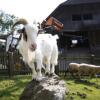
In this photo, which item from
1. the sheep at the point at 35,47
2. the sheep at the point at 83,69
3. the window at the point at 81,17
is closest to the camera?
the sheep at the point at 35,47

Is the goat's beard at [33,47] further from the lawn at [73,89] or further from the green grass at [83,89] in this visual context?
the green grass at [83,89]

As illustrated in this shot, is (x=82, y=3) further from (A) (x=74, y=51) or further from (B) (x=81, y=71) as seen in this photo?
(B) (x=81, y=71)

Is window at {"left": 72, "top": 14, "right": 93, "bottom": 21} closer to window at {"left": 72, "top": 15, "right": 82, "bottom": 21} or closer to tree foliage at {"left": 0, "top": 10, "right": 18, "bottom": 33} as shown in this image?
window at {"left": 72, "top": 15, "right": 82, "bottom": 21}

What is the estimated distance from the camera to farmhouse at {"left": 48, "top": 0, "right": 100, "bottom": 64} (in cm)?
3762

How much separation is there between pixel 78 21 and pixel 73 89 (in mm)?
25050

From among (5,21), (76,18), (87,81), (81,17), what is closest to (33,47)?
(87,81)

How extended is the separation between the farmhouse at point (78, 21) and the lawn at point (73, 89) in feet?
66.0

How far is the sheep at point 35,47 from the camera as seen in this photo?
9.98m

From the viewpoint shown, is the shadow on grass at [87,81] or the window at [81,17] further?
the window at [81,17]

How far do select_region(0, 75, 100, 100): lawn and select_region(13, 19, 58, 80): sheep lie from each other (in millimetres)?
2574

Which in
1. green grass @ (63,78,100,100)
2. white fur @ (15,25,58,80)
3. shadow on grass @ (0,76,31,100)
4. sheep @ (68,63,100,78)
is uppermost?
white fur @ (15,25,58,80)

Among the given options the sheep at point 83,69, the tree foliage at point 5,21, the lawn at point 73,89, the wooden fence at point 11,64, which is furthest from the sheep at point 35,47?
the tree foliage at point 5,21

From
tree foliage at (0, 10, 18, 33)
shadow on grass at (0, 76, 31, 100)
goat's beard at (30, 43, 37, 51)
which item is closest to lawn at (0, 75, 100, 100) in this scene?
shadow on grass at (0, 76, 31, 100)

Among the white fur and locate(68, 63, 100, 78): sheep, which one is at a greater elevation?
the white fur
